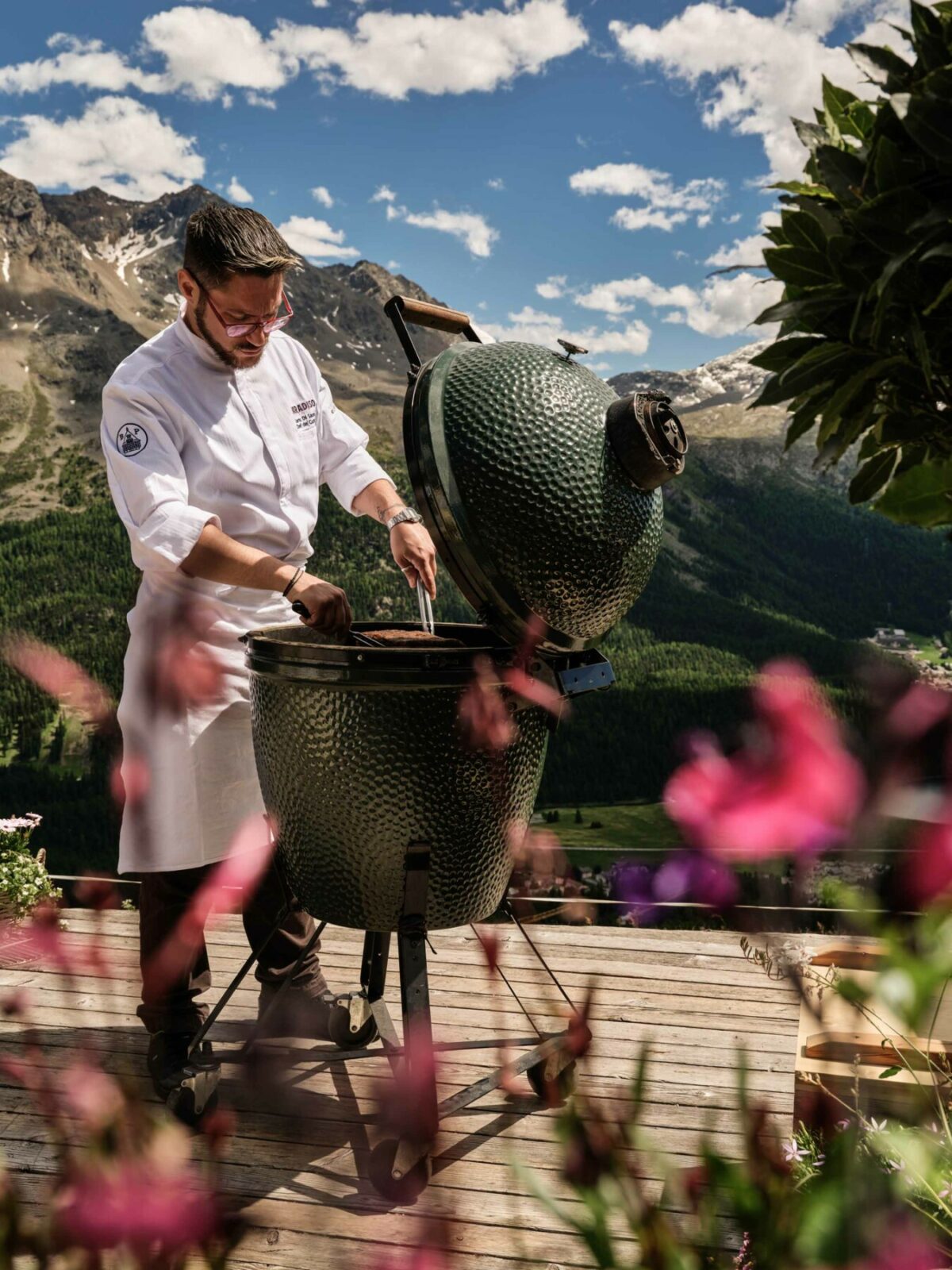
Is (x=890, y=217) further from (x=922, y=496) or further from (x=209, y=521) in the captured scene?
(x=209, y=521)

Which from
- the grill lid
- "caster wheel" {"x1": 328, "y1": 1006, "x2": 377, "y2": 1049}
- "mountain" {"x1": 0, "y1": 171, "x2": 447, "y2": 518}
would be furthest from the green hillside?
A: "mountain" {"x1": 0, "y1": 171, "x2": 447, "y2": 518}

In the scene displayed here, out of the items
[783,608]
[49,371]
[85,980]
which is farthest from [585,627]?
[49,371]

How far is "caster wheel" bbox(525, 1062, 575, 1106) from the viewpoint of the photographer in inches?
88.7

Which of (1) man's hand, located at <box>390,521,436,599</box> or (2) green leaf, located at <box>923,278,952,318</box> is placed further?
(1) man's hand, located at <box>390,521,436,599</box>

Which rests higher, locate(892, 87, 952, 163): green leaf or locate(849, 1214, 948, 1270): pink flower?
locate(892, 87, 952, 163): green leaf

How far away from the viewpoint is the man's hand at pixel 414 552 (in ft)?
7.15

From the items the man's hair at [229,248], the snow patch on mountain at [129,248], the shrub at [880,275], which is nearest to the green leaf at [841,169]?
the shrub at [880,275]

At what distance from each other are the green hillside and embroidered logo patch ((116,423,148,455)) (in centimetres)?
177

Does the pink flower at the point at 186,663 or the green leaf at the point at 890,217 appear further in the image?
the pink flower at the point at 186,663

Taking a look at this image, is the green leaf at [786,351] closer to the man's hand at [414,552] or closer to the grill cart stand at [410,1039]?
the grill cart stand at [410,1039]

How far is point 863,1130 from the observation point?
1.28 metres

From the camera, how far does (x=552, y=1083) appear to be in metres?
2.26

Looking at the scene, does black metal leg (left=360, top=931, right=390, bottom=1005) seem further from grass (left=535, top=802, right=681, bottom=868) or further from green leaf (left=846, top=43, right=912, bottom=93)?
grass (left=535, top=802, right=681, bottom=868)

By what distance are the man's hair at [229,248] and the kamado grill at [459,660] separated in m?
0.25
